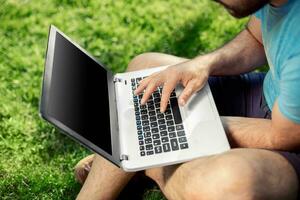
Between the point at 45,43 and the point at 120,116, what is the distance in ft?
4.68

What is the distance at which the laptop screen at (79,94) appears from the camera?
2068 millimetres

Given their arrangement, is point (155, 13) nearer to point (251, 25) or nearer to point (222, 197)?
point (251, 25)

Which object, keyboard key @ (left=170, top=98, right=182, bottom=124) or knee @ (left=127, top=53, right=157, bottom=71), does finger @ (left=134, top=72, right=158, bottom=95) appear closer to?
keyboard key @ (left=170, top=98, right=182, bottom=124)

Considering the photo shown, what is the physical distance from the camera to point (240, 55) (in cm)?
253

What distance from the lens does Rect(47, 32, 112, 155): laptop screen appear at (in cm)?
207

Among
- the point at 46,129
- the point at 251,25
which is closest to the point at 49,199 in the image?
the point at 46,129

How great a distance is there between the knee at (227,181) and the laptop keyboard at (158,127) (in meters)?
0.20

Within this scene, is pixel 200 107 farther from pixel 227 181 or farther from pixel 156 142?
pixel 227 181

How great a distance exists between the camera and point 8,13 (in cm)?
381

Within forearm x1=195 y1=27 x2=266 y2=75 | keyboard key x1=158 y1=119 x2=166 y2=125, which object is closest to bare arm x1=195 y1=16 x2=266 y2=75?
forearm x1=195 y1=27 x2=266 y2=75

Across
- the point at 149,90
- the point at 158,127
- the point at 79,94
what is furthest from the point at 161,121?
the point at 79,94

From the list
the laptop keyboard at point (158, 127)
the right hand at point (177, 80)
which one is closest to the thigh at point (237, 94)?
the right hand at point (177, 80)

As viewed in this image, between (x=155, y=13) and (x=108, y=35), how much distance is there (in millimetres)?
384

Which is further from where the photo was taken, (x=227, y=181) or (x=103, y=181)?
(x=103, y=181)
